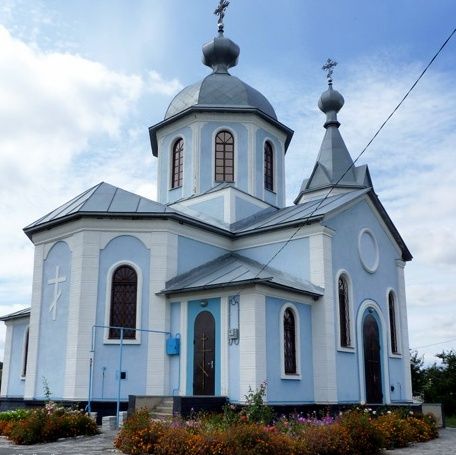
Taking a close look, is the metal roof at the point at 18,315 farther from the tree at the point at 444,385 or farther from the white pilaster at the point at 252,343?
the tree at the point at 444,385

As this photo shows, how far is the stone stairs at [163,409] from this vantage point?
1286cm

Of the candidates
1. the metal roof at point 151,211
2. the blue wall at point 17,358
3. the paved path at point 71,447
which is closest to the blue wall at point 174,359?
the metal roof at point 151,211

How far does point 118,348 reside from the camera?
49.2ft

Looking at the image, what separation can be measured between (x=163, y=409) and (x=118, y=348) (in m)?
2.38

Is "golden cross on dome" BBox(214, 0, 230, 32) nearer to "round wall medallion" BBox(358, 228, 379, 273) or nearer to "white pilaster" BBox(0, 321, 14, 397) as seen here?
"round wall medallion" BBox(358, 228, 379, 273)

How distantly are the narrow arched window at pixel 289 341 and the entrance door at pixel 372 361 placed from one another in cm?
311

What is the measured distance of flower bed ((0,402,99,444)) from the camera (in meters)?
11.6

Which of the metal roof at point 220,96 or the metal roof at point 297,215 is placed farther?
the metal roof at point 220,96

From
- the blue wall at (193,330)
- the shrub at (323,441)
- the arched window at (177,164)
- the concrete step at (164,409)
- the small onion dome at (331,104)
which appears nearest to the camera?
the shrub at (323,441)

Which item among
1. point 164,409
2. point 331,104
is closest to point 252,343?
point 164,409

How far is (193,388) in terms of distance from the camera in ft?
48.0

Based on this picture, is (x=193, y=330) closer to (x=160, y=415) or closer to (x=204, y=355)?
(x=204, y=355)

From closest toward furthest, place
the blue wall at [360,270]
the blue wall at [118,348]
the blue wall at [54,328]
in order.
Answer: the blue wall at [118,348], the blue wall at [54,328], the blue wall at [360,270]

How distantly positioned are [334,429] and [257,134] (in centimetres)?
1244
